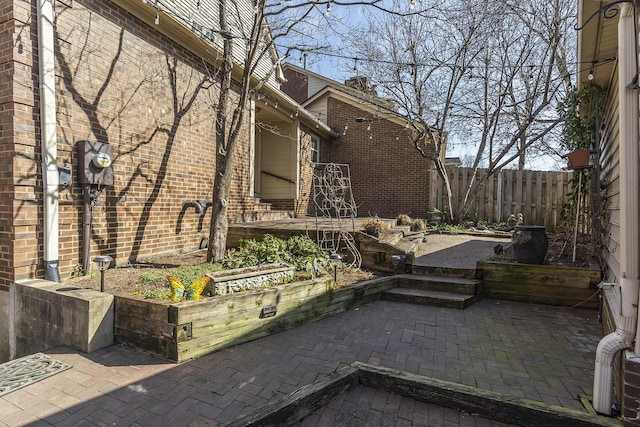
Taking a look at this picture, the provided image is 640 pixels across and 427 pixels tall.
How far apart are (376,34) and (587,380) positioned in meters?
10.6

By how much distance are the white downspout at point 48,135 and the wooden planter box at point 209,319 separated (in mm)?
1427

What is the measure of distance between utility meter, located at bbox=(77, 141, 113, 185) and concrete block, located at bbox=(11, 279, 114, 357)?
4.62 feet

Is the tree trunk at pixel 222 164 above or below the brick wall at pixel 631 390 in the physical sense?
above

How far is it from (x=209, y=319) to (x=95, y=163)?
291 cm

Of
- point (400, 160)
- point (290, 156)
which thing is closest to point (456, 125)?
point (400, 160)

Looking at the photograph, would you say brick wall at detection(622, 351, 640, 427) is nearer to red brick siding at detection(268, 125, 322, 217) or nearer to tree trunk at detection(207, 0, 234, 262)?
tree trunk at detection(207, 0, 234, 262)

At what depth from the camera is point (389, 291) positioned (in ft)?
15.9

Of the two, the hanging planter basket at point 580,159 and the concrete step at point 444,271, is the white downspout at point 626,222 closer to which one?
the concrete step at point 444,271

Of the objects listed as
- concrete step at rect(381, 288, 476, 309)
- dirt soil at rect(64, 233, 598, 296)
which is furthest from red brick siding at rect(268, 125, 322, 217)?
concrete step at rect(381, 288, 476, 309)

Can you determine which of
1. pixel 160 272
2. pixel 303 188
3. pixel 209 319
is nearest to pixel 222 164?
pixel 160 272

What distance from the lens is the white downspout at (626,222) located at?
6.81ft

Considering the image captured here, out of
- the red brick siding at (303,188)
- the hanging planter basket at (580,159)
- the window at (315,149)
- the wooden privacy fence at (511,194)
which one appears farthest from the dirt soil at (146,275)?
the window at (315,149)

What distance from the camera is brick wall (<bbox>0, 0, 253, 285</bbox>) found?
12.2 ft

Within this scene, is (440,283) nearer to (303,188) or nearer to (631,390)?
(631,390)
